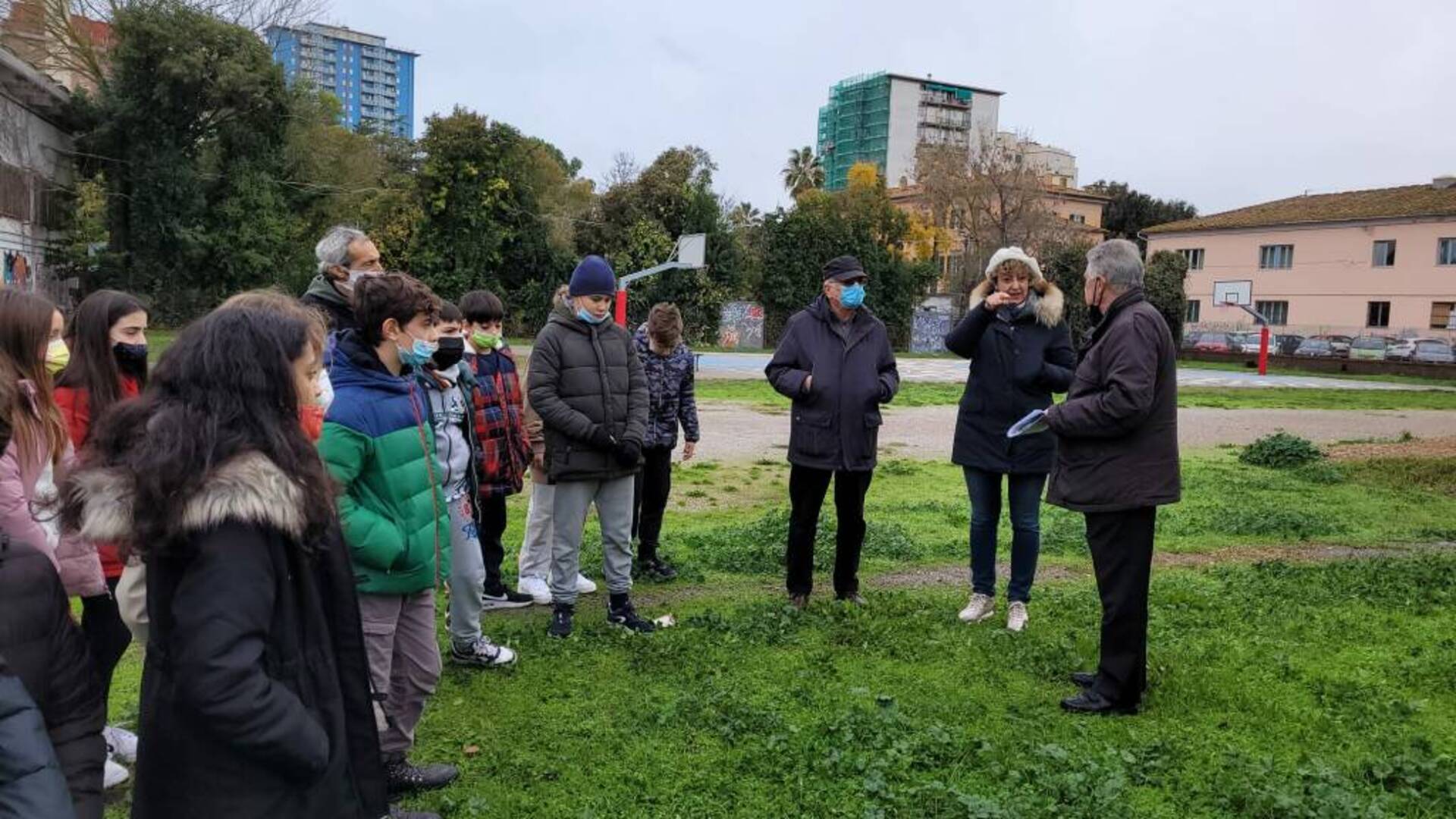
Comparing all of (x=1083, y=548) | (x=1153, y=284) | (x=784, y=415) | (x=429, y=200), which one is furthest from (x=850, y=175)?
(x=1083, y=548)

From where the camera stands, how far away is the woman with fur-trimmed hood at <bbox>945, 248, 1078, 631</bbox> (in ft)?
19.4

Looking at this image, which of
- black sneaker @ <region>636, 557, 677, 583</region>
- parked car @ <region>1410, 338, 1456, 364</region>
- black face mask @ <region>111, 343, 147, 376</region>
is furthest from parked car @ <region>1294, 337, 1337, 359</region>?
black face mask @ <region>111, 343, 147, 376</region>

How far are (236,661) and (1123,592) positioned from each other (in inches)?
150

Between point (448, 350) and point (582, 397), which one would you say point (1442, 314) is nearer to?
point (582, 397)

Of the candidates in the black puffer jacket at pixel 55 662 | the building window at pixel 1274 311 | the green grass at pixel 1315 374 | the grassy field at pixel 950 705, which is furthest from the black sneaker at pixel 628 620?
the building window at pixel 1274 311

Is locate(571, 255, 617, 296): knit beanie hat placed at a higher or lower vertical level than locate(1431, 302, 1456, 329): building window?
lower

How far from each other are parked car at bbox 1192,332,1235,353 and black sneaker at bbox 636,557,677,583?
4674cm

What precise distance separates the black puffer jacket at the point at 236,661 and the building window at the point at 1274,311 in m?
63.7

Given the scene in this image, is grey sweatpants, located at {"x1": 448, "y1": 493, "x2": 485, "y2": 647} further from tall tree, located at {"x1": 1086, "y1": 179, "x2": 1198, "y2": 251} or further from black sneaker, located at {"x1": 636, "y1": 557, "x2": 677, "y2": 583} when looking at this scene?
tall tree, located at {"x1": 1086, "y1": 179, "x2": 1198, "y2": 251}

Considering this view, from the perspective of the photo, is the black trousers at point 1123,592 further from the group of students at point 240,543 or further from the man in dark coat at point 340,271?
the man in dark coat at point 340,271

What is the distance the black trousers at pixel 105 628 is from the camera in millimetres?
3613

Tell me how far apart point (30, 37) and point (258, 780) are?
142 feet

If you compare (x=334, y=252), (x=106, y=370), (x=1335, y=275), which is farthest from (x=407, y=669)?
(x=1335, y=275)

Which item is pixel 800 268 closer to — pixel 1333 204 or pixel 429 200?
pixel 429 200
